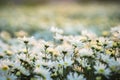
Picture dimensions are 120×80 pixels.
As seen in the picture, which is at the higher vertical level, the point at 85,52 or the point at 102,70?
the point at 85,52

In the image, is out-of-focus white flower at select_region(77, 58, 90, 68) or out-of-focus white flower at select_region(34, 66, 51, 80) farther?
out-of-focus white flower at select_region(77, 58, 90, 68)

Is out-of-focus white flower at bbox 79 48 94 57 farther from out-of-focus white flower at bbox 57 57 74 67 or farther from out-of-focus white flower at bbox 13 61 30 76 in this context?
out-of-focus white flower at bbox 13 61 30 76

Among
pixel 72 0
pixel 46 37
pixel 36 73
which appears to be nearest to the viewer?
pixel 36 73

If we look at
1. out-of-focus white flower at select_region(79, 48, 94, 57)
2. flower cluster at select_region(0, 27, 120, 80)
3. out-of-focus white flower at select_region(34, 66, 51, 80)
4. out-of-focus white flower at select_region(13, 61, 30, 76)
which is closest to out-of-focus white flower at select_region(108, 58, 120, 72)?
flower cluster at select_region(0, 27, 120, 80)

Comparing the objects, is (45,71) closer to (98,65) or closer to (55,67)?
(55,67)

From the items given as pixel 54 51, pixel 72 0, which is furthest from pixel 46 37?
pixel 72 0

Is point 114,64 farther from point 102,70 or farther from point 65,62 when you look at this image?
point 65,62

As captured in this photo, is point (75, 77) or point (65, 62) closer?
point (75, 77)

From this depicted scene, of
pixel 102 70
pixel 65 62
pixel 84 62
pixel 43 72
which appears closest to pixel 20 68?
pixel 43 72

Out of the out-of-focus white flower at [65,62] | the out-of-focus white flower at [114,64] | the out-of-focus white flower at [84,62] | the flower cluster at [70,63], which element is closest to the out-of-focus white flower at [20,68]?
the flower cluster at [70,63]
